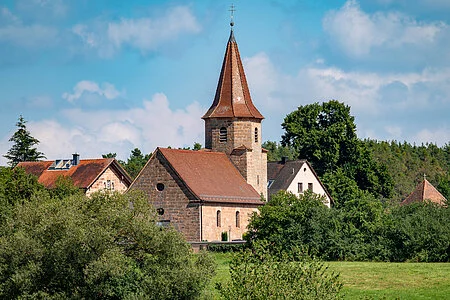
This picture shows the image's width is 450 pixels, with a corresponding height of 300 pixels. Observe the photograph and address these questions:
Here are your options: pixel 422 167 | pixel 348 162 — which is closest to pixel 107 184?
pixel 348 162

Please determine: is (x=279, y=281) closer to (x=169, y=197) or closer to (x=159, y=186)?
(x=169, y=197)

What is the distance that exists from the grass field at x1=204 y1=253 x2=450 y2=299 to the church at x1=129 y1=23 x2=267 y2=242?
16044 mm

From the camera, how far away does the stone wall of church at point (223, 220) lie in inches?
2411

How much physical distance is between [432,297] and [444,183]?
55.2 meters

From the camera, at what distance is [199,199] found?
60.7 meters

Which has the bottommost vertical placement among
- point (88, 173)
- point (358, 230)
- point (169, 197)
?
point (358, 230)

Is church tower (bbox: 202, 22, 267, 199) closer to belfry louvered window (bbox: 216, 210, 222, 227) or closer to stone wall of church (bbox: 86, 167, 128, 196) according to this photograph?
belfry louvered window (bbox: 216, 210, 222, 227)

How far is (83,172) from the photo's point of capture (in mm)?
74312

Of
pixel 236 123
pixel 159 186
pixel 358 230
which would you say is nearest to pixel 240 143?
pixel 236 123

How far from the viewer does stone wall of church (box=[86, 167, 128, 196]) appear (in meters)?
72.9

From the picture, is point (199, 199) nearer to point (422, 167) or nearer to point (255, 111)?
point (255, 111)

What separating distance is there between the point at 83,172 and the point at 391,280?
40431 mm

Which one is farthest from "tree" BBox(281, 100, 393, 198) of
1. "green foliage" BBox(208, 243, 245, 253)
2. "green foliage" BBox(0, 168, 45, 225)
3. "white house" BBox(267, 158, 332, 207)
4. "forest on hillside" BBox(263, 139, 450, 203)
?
"green foliage" BBox(0, 168, 45, 225)

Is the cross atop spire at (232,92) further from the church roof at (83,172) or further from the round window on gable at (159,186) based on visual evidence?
the church roof at (83,172)
